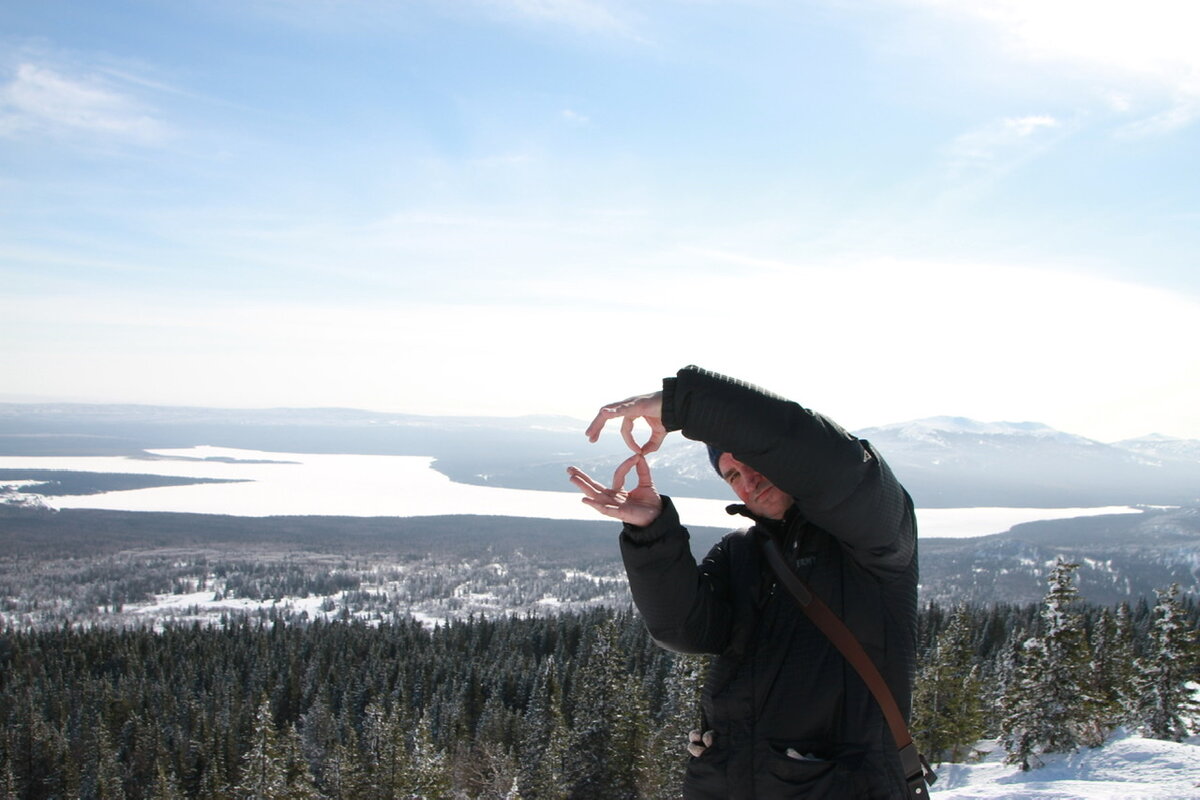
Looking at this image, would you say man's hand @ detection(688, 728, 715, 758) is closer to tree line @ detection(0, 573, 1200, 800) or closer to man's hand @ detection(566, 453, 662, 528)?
man's hand @ detection(566, 453, 662, 528)

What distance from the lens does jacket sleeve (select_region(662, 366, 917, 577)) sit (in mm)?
2725

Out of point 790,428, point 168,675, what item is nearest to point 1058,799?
point 790,428

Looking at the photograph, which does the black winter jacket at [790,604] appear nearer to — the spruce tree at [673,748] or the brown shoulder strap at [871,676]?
the brown shoulder strap at [871,676]

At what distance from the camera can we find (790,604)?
3209mm

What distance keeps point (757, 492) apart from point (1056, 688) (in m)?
30.8

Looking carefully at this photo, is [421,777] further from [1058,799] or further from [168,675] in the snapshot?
[168,675]

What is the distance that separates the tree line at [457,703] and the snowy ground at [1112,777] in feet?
11.1

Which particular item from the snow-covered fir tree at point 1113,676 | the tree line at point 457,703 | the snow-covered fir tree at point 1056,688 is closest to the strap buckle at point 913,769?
the tree line at point 457,703

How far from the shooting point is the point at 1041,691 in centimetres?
2789

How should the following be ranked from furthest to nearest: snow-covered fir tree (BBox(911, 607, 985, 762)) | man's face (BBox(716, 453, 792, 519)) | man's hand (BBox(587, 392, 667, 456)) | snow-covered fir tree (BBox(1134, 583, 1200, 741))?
snow-covered fir tree (BBox(1134, 583, 1200, 741))
snow-covered fir tree (BBox(911, 607, 985, 762))
man's face (BBox(716, 453, 792, 519))
man's hand (BBox(587, 392, 667, 456))

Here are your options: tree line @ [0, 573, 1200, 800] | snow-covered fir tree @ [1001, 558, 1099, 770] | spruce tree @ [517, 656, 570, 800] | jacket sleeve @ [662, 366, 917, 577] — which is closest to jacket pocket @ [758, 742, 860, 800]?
jacket sleeve @ [662, 366, 917, 577]

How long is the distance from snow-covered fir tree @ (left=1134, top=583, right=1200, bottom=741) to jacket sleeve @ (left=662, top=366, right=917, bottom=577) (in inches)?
1506

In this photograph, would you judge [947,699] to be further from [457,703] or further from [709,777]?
[709,777]

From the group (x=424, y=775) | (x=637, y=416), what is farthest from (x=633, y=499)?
(x=424, y=775)
